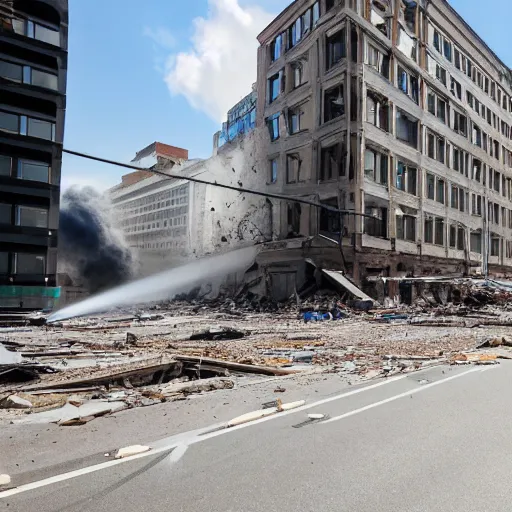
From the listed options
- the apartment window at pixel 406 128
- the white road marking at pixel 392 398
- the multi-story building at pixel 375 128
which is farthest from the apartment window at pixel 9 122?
the white road marking at pixel 392 398

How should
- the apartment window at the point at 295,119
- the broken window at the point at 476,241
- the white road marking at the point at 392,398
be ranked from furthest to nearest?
1. the broken window at the point at 476,241
2. the apartment window at the point at 295,119
3. the white road marking at the point at 392,398

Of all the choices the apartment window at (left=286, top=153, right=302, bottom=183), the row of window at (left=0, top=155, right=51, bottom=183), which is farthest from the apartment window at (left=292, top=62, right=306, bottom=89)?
the row of window at (left=0, top=155, right=51, bottom=183)

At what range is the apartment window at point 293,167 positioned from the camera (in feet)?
107

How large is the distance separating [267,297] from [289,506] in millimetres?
27964

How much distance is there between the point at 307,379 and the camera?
28.2 ft

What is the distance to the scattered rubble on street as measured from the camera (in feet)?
23.4

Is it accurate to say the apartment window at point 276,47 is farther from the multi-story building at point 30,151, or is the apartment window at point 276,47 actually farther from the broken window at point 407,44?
the multi-story building at point 30,151

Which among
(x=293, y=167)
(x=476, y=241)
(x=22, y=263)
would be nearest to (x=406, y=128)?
(x=293, y=167)

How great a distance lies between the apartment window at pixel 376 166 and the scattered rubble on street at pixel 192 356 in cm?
1055

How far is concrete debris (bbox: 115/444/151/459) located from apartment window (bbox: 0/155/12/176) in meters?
27.8

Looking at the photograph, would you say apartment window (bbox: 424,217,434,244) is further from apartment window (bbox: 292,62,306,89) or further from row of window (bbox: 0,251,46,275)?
row of window (bbox: 0,251,46,275)

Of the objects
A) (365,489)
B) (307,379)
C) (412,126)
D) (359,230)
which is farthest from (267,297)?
(365,489)

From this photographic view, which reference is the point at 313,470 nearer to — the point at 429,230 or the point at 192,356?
the point at 192,356

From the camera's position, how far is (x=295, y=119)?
33.3 metres
